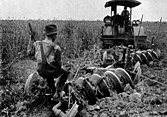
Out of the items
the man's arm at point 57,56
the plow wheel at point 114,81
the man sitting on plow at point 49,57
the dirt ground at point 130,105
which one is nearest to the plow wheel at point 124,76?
the dirt ground at point 130,105

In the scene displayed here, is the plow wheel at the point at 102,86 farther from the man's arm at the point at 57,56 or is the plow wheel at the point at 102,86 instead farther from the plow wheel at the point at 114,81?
the man's arm at the point at 57,56

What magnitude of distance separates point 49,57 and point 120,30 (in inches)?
317

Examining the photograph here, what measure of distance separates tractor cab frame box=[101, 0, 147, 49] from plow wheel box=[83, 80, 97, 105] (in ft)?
21.8

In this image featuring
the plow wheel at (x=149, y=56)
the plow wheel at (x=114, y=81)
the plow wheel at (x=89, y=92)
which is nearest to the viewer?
the plow wheel at (x=89, y=92)

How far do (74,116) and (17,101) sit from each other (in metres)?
1.75

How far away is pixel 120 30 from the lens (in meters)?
11.8

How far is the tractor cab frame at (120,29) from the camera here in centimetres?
1123

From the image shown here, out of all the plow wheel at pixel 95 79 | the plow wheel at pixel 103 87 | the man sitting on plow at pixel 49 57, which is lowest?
the plow wheel at pixel 103 87

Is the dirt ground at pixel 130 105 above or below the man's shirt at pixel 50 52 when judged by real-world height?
below

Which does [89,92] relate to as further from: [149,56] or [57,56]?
[149,56]

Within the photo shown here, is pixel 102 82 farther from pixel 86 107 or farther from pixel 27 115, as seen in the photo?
pixel 27 115

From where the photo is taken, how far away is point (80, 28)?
16.4m

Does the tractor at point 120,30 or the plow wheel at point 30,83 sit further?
the tractor at point 120,30

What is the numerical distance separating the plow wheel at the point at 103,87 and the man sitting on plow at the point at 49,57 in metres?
0.97
